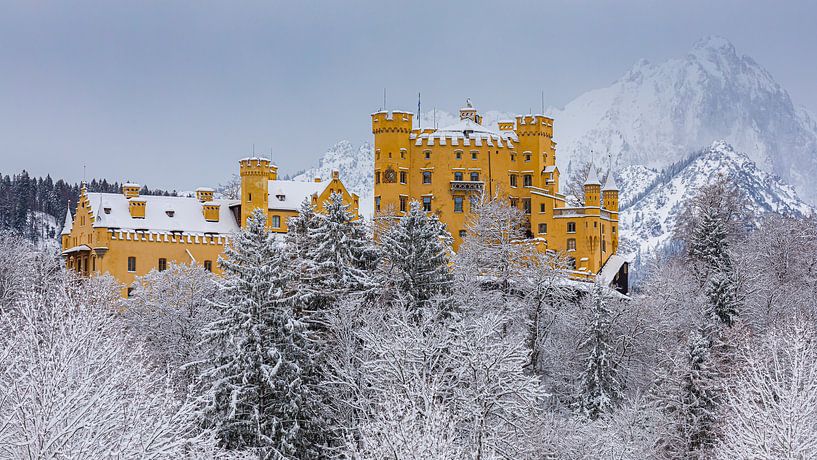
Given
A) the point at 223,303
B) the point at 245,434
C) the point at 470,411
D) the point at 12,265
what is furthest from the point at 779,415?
the point at 12,265

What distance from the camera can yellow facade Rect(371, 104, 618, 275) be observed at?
86062 mm

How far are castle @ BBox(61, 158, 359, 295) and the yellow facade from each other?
4.93 metres

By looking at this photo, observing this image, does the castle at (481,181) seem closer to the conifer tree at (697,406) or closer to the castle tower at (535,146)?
the castle tower at (535,146)

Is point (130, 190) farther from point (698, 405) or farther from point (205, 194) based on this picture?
point (698, 405)

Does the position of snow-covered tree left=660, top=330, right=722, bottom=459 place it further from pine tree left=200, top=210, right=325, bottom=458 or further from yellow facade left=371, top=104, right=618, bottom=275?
yellow facade left=371, top=104, right=618, bottom=275

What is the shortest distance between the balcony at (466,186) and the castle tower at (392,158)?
3559 mm

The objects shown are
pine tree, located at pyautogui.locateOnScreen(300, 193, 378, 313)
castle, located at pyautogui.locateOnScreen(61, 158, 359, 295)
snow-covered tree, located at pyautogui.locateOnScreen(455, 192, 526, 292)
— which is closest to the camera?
pine tree, located at pyautogui.locateOnScreen(300, 193, 378, 313)

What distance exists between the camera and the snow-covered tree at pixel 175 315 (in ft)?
187

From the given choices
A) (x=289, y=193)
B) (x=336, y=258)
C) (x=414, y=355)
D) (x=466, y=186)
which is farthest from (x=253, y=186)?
(x=414, y=355)

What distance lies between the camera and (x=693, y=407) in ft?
164

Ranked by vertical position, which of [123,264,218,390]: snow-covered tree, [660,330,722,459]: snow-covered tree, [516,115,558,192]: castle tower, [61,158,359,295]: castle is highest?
[516,115,558,192]: castle tower

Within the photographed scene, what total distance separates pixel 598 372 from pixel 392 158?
1297 inches

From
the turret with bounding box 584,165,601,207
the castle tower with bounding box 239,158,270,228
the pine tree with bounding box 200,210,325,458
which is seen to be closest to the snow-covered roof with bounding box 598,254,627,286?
the turret with bounding box 584,165,601,207

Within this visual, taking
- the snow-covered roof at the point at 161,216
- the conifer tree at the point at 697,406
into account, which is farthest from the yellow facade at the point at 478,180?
the conifer tree at the point at 697,406
